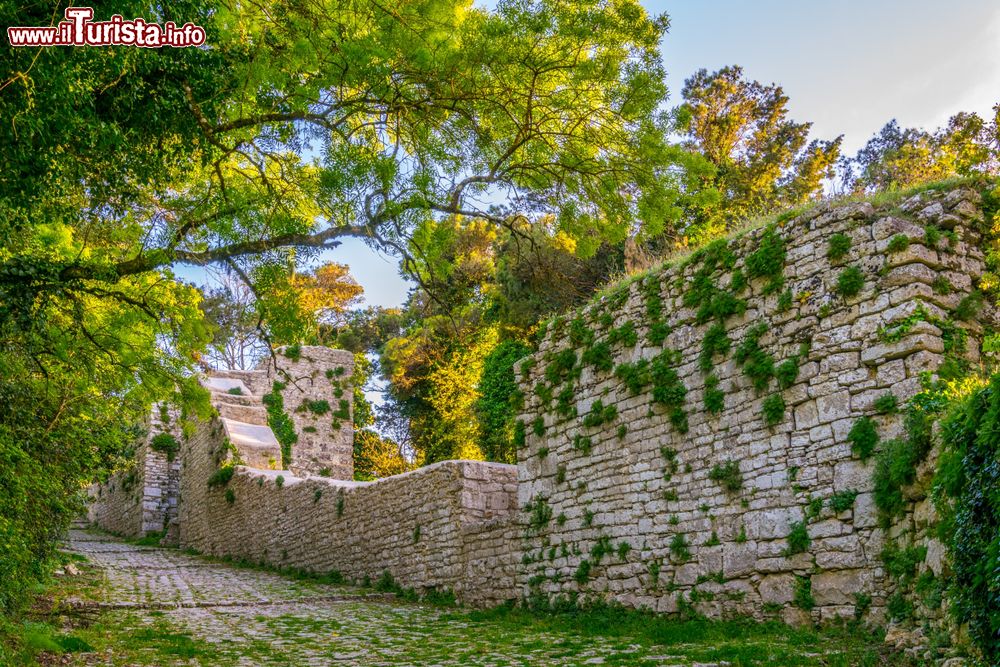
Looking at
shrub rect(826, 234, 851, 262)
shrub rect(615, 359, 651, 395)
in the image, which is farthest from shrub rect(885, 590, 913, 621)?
shrub rect(615, 359, 651, 395)

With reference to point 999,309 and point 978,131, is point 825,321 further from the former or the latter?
point 978,131

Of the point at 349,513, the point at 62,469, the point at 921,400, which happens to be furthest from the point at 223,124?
the point at 349,513

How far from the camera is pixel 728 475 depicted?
8.22m

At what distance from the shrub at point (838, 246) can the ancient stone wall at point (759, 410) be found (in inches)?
0.7

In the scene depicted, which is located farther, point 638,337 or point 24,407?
point 638,337

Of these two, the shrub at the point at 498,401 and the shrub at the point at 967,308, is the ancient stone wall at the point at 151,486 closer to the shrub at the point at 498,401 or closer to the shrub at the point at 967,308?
the shrub at the point at 498,401

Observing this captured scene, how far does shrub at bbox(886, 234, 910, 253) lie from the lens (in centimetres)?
732

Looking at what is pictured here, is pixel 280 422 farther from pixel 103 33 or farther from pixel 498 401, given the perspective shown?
pixel 103 33

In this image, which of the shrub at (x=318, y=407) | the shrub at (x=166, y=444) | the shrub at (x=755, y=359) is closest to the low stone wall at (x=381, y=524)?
the shrub at (x=318, y=407)

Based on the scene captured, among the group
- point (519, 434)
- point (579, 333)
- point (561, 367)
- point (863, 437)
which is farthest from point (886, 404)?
point (519, 434)

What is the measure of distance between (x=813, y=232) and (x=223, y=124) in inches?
218

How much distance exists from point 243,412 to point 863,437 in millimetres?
16744

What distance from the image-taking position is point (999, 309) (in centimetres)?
735

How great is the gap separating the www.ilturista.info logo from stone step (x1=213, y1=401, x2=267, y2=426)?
1565 centimetres
